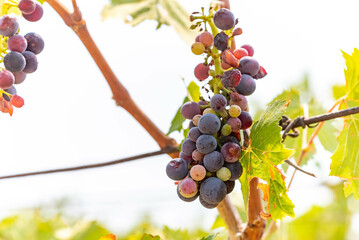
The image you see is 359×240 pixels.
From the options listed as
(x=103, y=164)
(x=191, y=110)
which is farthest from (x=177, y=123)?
(x=191, y=110)

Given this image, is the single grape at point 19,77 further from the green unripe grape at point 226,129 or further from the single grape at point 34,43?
the green unripe grape at point 226,129

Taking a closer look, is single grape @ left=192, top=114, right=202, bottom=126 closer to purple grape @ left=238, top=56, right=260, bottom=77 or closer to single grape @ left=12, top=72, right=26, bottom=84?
purple grape @ left=238, top=56, right=260, bottom=77

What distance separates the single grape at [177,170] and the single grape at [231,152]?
0.21 ft

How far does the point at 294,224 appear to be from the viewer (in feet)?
7.29

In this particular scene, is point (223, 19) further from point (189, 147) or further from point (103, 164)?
point (103, 164)

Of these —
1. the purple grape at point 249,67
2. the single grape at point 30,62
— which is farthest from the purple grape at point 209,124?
the single grape at point 30,62

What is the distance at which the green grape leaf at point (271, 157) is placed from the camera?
2.37 feet

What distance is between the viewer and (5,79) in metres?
0.71

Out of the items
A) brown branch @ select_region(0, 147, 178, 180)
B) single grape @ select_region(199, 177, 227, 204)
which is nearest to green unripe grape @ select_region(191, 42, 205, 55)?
single grape @ select_region(199, 177, 227, 204)

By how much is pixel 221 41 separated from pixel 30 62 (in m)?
0.31

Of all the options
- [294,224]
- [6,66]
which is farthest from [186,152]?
[294,224]

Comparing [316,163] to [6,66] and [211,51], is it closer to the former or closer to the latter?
[211,51]

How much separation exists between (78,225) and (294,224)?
1.45 metres

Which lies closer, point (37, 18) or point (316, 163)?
point (37, 18)
